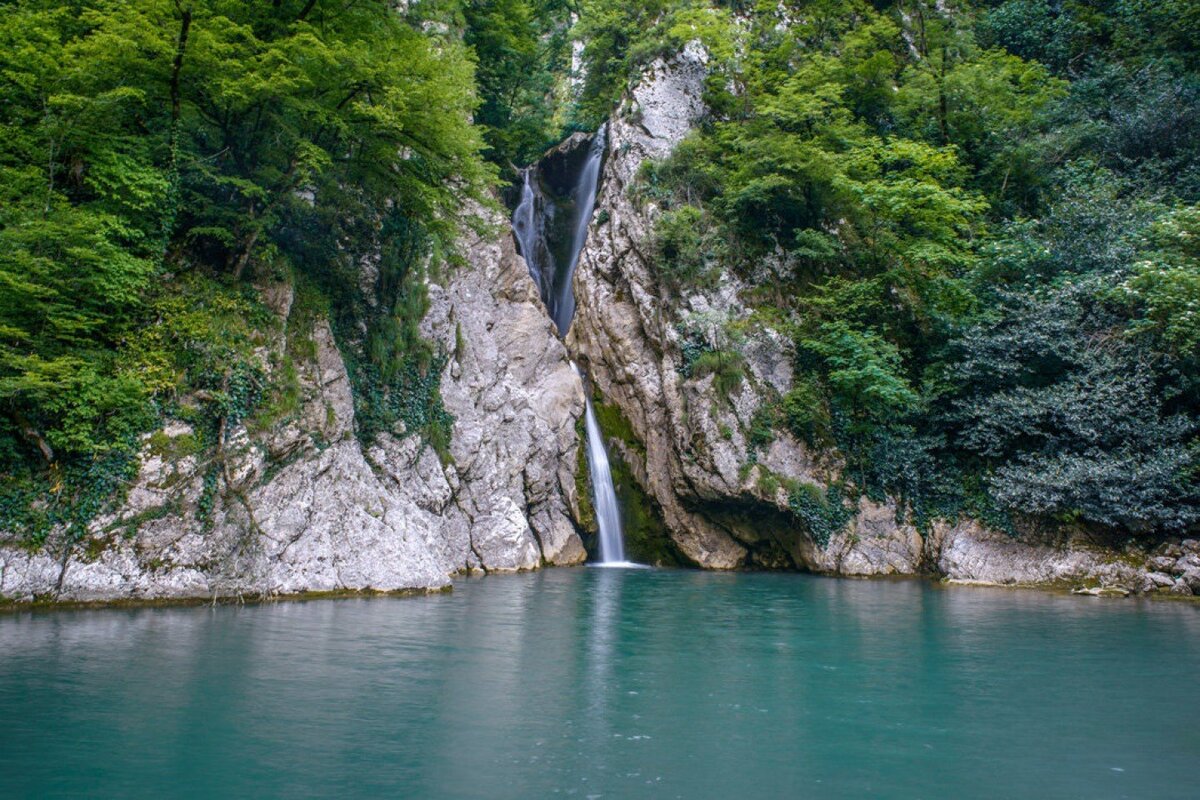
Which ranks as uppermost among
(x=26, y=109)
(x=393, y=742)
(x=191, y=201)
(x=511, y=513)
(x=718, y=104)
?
(x=718, y=104)

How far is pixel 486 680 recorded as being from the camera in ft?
26.1

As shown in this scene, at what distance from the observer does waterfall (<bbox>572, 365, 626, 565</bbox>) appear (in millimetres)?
21703

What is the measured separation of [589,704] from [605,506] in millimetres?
14833

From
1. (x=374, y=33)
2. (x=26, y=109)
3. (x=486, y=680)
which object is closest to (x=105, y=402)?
(x=26, y=109)

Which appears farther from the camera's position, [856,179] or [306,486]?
[856,179]

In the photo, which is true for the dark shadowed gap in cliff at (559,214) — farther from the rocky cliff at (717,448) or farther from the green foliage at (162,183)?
the green foliage at (162,183)

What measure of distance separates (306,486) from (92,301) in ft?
15.4

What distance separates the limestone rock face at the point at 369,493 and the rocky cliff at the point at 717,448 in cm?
213

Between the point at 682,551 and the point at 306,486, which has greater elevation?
the point at 306,486

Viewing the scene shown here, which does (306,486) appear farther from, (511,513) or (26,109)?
(26,109)

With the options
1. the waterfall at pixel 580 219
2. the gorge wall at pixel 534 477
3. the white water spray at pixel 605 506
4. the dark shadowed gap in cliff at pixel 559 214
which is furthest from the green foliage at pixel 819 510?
the waterfall at pixel 580 219

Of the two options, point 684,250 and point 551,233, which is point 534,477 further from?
point 551,233

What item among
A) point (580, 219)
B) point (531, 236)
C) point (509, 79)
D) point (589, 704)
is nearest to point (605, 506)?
point (531, 236)

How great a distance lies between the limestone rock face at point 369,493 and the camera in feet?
38.1
